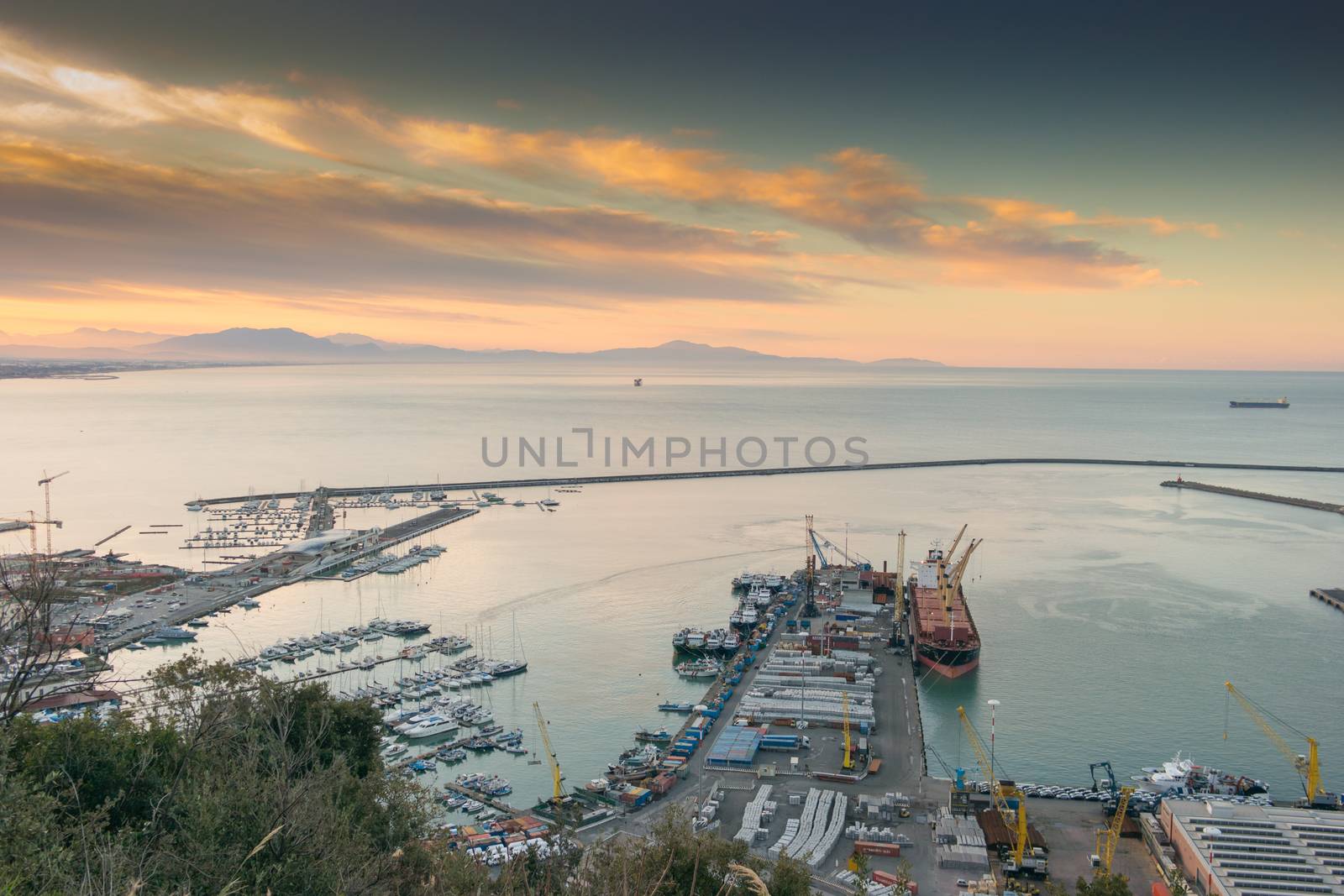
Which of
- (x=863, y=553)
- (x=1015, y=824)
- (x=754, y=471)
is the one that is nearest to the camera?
(x=1015, y=824)

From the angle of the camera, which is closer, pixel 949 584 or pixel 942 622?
pixel 942 622

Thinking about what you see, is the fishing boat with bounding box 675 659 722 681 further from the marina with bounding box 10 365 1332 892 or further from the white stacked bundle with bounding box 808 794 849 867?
the white stacked bundle with bounding box 808 794 849 867

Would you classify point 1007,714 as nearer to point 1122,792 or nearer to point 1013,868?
point 1122,792

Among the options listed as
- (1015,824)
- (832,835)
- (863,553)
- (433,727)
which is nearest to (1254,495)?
(863,553)

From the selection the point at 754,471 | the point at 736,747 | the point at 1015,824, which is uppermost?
the point at 754,471

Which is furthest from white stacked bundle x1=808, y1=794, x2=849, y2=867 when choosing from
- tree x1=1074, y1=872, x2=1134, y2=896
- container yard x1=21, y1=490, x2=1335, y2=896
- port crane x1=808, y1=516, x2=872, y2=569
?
port crane x1=808, y1=516, x2=872, y2=569

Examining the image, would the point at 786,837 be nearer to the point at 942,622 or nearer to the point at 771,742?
the point at 771,742
